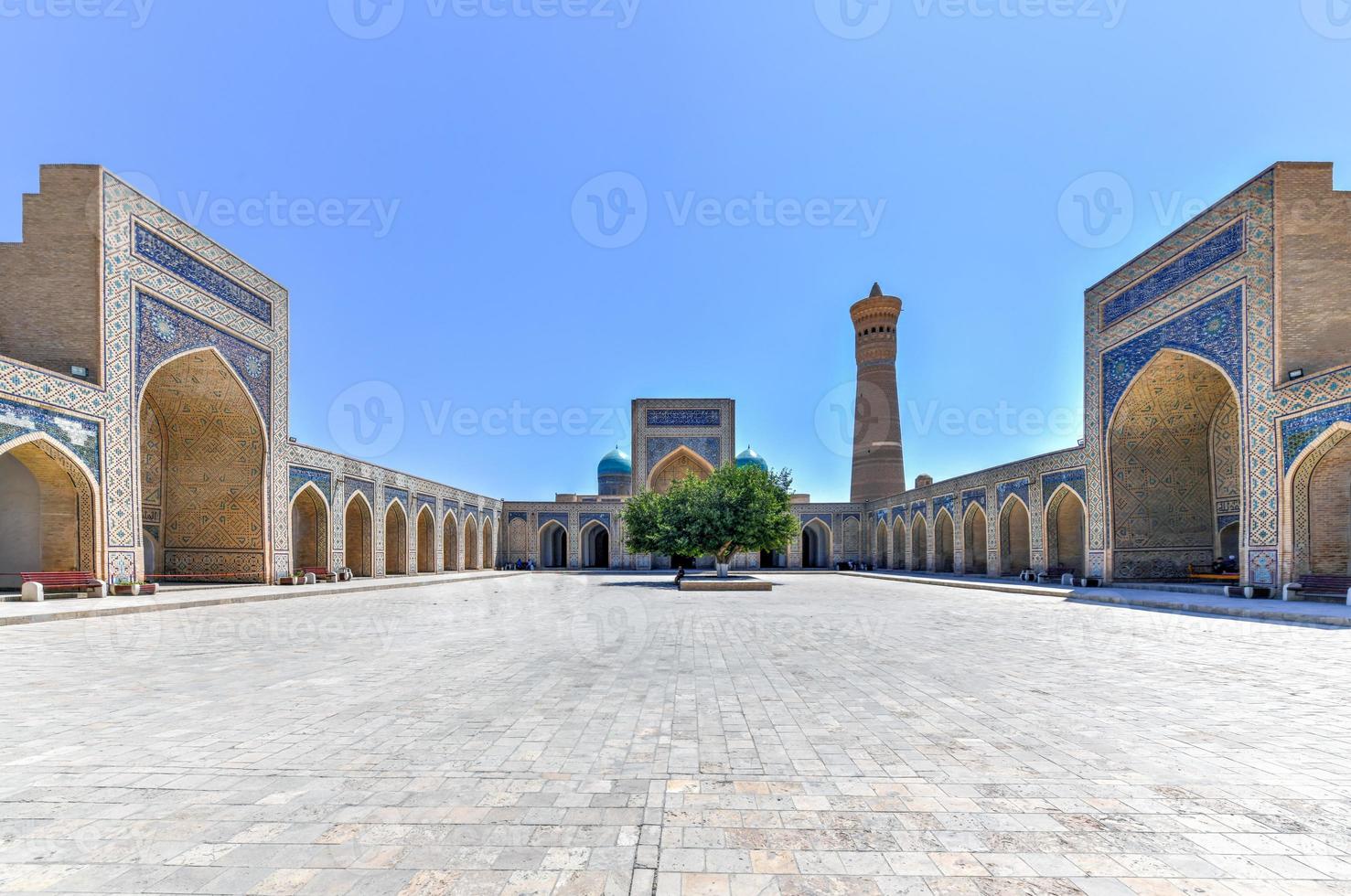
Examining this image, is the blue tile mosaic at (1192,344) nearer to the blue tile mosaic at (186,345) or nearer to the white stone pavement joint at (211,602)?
the white stone pavement joint at (211,602)

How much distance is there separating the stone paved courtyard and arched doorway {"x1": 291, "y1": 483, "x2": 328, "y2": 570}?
42.5 feet

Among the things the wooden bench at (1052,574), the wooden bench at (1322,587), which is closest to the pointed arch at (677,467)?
the wooden bench at (1052,574)

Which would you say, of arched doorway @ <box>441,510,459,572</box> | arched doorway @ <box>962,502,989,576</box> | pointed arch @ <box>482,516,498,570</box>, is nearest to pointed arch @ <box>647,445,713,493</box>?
pointed arch @ <box>482,516,498,570</box>

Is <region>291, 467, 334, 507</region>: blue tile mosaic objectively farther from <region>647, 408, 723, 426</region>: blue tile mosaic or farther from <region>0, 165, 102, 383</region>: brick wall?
<region>647, 408, 723, 426</region>: blue tile mosaic

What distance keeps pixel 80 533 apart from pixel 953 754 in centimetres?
1461

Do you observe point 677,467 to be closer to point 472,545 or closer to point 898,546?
point 472,545

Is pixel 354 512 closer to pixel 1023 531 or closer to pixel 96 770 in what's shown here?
pixel 96 770

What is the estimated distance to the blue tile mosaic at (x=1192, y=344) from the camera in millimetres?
12609

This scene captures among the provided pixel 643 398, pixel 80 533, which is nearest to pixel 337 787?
pixel 80 533

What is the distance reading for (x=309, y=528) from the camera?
19.2 meters

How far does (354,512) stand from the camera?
68.1 ft

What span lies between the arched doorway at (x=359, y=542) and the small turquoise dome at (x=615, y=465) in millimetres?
17110

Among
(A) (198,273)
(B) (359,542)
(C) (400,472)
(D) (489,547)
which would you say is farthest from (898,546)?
(A) (198,273)

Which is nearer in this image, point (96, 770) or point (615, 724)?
point (96, 770)
